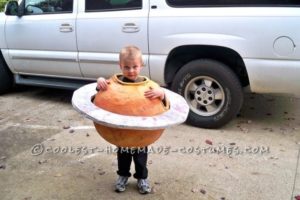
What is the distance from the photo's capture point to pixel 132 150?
3.30 meters

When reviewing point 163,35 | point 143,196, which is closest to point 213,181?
point 143,196

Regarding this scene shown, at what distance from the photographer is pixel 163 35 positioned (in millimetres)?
4914

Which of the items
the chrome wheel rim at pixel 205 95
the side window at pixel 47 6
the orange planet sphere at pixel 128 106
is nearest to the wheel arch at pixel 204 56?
the chrome wheel rim at pixel 205 95

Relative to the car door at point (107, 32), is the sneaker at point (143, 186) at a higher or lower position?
lower

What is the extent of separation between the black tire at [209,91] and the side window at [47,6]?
179cm

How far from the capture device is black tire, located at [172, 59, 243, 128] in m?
4.80

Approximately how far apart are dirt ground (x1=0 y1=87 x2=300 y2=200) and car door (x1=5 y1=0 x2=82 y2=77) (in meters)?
0.66

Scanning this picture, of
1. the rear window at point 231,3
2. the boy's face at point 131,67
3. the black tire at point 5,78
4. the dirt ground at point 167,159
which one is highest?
the rear window at point 231,3

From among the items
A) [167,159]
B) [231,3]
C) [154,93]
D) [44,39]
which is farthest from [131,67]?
[44,39]

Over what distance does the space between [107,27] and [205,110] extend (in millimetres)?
1561

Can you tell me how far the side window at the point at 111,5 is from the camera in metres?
5.12

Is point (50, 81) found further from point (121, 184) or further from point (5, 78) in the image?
point (121, 184)

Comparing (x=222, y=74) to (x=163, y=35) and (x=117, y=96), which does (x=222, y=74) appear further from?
(x=117, y=96)

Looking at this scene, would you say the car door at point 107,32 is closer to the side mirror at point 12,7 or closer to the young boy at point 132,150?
the side mirror at point 12,7
